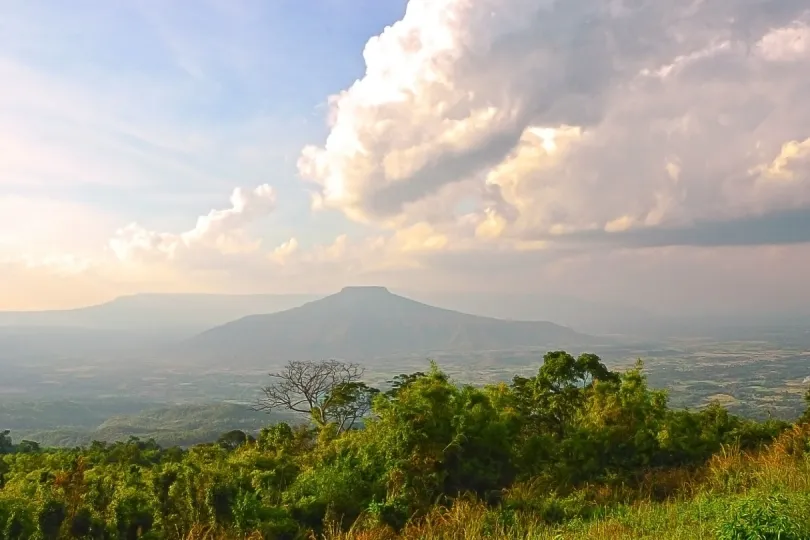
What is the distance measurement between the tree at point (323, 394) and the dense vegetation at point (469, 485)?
43.0 feet

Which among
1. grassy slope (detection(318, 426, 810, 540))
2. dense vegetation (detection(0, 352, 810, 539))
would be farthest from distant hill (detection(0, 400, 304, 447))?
grassy slope (detection(318, 426, 810, 540))

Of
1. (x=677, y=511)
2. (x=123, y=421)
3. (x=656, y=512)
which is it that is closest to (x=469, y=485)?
(x=656, y=512)

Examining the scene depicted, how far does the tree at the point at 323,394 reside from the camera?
86.0ft

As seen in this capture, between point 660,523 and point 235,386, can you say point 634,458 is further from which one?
point 235,386

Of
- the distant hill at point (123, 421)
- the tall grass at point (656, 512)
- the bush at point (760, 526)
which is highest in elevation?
the bush at point (760, 526)

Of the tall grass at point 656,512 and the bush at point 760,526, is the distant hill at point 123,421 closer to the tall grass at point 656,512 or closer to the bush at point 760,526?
the tall grass at point 656,512

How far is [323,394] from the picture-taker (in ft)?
97.0

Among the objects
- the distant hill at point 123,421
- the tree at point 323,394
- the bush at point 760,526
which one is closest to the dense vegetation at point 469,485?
the bush at point 760,526

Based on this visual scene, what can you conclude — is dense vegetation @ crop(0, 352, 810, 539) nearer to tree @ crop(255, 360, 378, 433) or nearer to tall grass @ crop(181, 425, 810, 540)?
tall grass @ crop(181, 425, 810, 540)

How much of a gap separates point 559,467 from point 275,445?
9.68m

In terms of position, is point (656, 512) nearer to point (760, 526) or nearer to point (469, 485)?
point (760, 526)

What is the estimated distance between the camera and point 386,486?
8461 millimetres

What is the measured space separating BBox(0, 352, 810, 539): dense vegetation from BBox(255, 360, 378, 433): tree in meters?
13.1

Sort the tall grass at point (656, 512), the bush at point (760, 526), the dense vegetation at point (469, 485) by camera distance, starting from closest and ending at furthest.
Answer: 1. the bush at point (760, 526)
2. the tall grass at point (656, 512)
3. the dense vegetation at point (469, 485)
